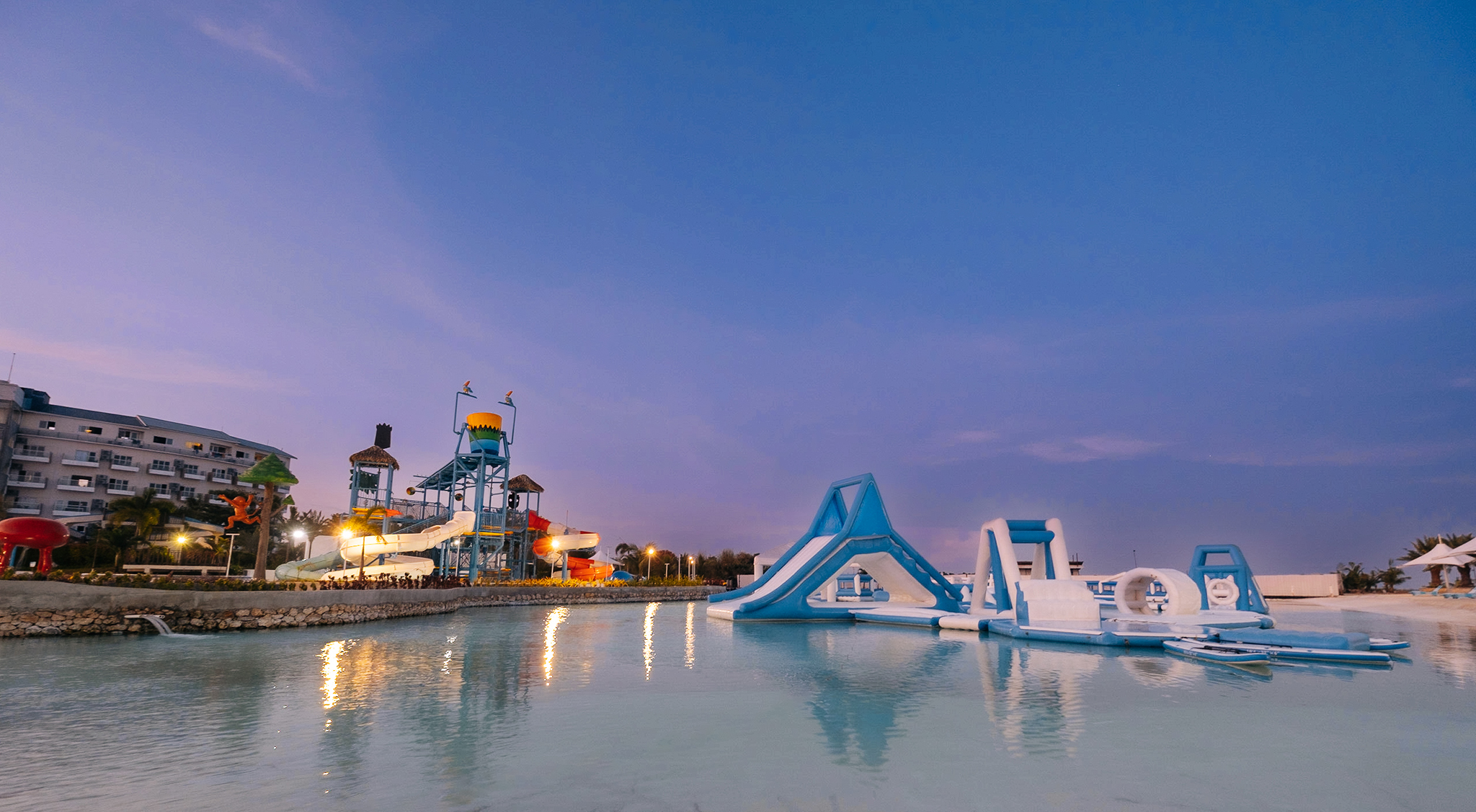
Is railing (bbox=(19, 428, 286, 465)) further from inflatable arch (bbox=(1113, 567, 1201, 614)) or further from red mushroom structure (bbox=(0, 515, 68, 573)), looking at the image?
inflatable arch (bbox=(1113, 567, 1201, 614))

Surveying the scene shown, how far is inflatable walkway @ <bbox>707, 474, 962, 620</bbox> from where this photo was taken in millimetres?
34438

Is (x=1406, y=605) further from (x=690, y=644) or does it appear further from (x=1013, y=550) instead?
(x=690, y=644)

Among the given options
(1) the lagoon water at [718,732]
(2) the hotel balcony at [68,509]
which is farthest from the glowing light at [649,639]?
(2) the hotel balcony at [68,509]

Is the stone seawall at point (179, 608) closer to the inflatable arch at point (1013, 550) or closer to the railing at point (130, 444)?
the inflatable arch at point (1013, 550)

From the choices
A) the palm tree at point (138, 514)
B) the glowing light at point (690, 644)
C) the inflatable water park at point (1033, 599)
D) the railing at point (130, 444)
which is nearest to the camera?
the glowing light at point (690, 644)

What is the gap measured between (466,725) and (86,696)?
8451 millimetres

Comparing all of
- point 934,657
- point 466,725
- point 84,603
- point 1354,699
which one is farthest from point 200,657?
Answer: point 1354,699

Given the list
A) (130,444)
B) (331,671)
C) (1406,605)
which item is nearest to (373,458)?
(130,444)

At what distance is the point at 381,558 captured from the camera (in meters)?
50.8

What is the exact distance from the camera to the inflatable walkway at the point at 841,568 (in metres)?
34.4

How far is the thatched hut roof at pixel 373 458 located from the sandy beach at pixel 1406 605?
62.8 m

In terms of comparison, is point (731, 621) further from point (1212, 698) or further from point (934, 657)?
point (1212, 698)

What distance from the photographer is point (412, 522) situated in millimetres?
58438

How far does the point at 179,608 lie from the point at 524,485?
36.2 metres
